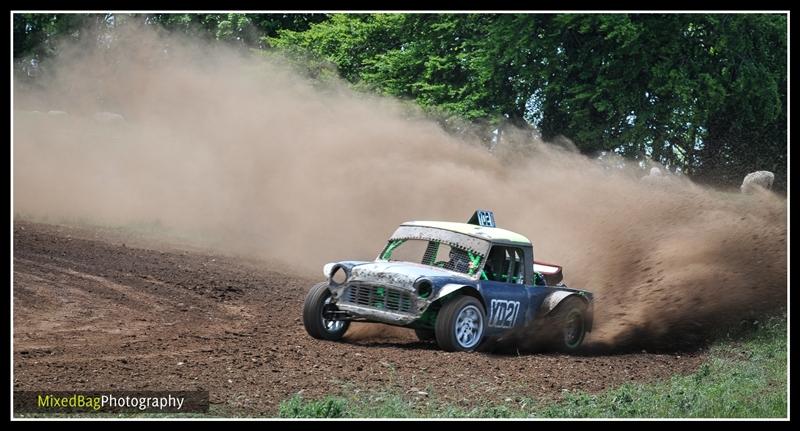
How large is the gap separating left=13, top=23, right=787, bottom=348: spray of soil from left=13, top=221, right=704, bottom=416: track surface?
2.03 meters

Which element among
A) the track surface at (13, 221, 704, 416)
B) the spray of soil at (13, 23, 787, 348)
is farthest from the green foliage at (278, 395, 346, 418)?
the spray of soil at (13, 23, 787, 348)

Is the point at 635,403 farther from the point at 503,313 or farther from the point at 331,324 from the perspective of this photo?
the point at 331,324

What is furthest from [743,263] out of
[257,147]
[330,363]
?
[257,147]

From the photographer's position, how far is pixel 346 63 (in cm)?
3628

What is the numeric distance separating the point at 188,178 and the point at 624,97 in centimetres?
1448

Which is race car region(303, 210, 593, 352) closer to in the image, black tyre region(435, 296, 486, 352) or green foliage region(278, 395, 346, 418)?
black tyre region(435, 296, 486, 352)

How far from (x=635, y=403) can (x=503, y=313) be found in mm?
3217

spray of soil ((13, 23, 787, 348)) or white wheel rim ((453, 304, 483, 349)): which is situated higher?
spray of soil ((13, 23, 787, 348))

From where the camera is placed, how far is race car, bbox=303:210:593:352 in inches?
508

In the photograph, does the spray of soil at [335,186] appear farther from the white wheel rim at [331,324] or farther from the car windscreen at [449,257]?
the white wheel rim at [331,324]

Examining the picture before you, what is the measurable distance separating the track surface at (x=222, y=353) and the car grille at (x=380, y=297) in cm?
63

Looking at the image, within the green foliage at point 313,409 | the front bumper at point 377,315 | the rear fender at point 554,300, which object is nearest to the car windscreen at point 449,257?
the front bumper at point 377,315

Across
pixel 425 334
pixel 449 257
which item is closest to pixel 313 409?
pixel 425 334

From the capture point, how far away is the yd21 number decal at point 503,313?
13.5m
